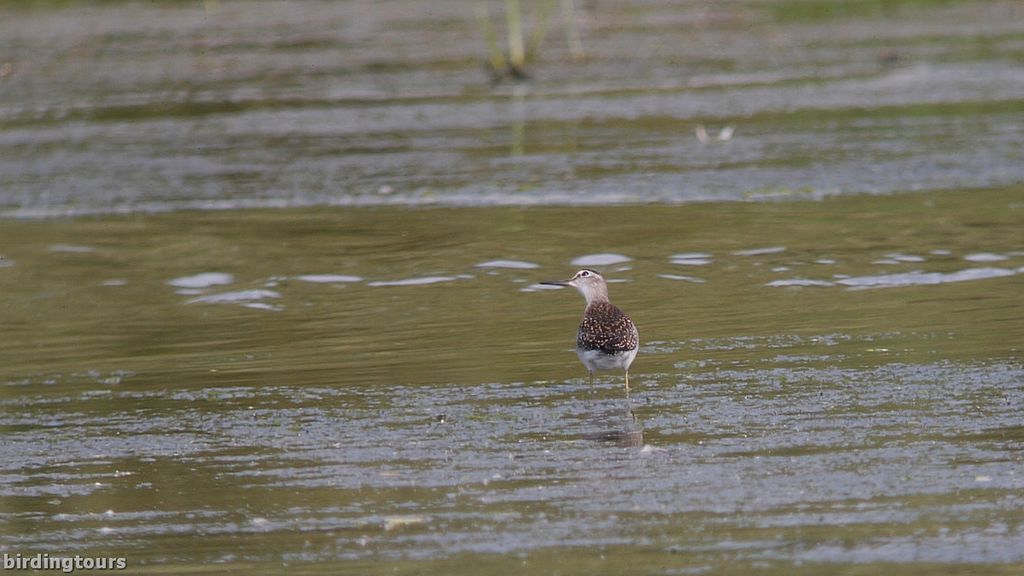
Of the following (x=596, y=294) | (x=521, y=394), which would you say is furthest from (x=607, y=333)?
(x=596, y=294)

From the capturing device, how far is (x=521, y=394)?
9727 millimetres

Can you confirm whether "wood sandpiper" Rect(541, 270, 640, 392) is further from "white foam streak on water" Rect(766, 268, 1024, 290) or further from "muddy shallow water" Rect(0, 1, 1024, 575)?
"white foam streak on water" Rect(766, 268, 1024, 290)

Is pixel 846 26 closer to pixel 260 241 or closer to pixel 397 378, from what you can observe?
pixel 260 241

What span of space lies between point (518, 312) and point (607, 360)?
9.77 ft

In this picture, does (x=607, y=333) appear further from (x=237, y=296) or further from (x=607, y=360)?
(x=237, y=296)

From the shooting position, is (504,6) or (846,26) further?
(504,6)

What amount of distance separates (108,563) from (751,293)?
6.56 m

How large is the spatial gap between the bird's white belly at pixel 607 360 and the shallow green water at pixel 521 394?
182 millimetres

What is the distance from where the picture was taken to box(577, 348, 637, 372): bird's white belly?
9578mm

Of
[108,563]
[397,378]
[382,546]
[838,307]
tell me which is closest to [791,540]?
[382,546]

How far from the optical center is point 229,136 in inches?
877

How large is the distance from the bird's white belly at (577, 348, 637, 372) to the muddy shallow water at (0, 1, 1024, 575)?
0.58 feet

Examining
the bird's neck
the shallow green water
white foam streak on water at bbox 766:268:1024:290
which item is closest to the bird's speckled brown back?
the shallow green water

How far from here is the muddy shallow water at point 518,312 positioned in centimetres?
730
